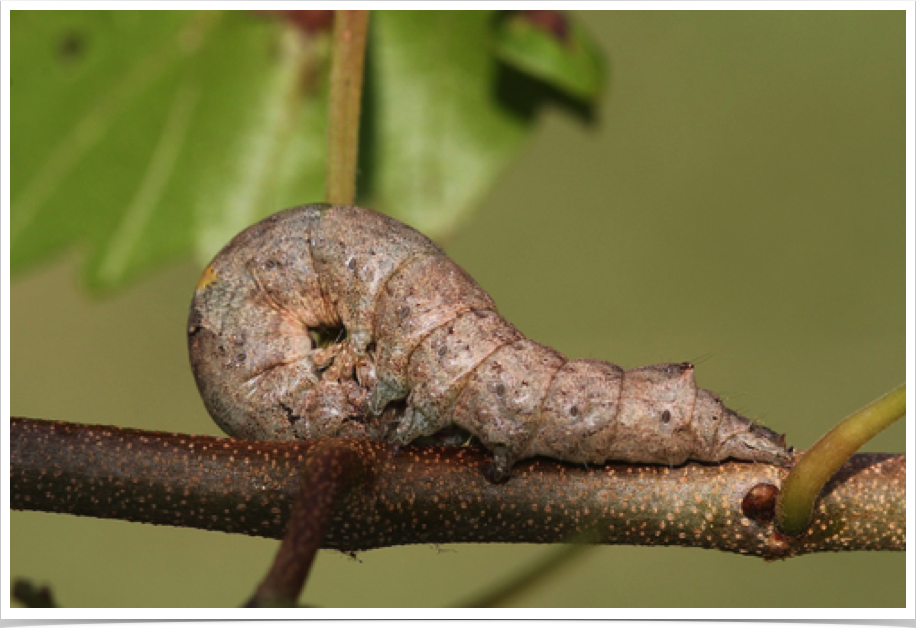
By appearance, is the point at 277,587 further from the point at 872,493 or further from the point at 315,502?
the point at 872,493

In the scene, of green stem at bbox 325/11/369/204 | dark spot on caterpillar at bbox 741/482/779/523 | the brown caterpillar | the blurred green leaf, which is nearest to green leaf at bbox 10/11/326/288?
the blurred green leaf

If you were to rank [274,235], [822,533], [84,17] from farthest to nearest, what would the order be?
1. [84,17]
2. [274,235]
3. [822,533]

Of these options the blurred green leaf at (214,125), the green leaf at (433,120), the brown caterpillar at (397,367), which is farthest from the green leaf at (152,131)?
the brown caterpillar at (397,367)

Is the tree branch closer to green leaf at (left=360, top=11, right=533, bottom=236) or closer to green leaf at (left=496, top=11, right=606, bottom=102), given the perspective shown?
green leaf at (left=496, top=11, right=606, bottom=102)

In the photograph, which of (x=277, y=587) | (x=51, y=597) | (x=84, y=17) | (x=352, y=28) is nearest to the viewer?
(x=277, y=587)

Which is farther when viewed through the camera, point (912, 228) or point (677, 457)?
point (912, 228)

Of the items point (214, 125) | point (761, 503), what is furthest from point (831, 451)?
point (214, 125)

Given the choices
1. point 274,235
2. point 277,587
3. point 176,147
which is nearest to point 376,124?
point 176,147

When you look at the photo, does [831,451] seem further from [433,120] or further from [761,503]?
[433,120]
